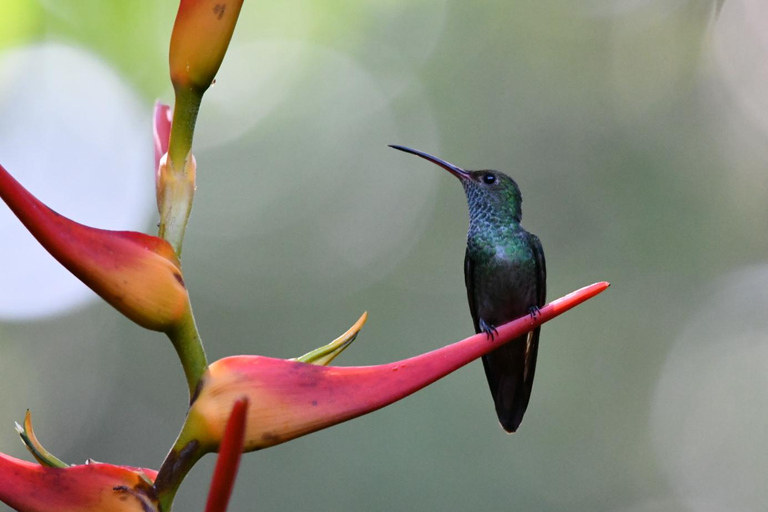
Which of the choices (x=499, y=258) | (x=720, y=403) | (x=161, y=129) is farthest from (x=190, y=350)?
(x=720, y=403)

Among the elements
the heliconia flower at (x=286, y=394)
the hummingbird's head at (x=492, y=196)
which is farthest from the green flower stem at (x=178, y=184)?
the hummingbird's head at (x=492, y=196)

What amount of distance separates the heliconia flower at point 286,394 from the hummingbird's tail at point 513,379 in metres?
1.12

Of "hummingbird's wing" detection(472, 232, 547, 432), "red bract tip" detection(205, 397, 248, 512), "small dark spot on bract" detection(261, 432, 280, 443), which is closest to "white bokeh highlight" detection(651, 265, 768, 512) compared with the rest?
"hummingbird's wing" detection(472, 232, 547, 432)

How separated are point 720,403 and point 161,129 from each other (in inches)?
251

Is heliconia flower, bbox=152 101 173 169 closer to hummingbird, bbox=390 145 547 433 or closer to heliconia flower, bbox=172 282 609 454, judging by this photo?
heliconia flower, bbox=172 282 609 454

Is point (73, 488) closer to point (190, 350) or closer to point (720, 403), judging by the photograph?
point (190, 350)

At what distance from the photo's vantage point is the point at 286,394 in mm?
662

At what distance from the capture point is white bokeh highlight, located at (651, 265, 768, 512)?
6.06 meters

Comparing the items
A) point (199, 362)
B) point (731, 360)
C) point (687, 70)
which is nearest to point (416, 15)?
point (687, 70)

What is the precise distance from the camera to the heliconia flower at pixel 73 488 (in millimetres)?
622

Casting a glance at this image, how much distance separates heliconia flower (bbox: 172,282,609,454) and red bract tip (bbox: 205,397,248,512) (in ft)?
0.44

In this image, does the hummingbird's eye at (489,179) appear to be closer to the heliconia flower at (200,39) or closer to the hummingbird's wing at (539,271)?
the hummingbird's wing at (539,271)

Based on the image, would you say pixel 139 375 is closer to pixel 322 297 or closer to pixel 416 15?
pixel 322 297

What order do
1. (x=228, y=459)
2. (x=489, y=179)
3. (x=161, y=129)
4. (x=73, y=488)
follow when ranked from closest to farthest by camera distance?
(x=228, y=459) → (x=73, y=488) → (x=161, y=129) → (x=489, y=179)
